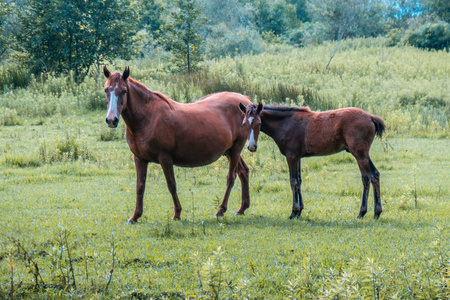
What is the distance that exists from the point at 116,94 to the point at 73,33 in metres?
19.5

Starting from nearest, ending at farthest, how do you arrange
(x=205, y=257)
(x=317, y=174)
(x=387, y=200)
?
(x=205, y=257) → (x=387, y=200) → (x=317, y=174)

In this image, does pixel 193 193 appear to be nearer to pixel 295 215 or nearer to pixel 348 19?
pixel 295 215

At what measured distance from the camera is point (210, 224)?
7.75 meters

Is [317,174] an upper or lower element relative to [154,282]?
lower

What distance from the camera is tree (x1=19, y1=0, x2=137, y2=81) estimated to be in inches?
966

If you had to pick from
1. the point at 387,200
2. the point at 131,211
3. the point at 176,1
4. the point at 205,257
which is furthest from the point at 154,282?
the point at 176,1

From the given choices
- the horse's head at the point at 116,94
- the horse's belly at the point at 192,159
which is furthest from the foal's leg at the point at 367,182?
the horse's head at the point at 116,94

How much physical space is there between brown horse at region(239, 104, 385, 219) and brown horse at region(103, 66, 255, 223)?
0.56 metres

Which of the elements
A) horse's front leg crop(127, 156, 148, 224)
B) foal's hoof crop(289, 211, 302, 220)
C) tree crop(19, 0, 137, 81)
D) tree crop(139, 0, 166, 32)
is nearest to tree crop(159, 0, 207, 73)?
tree crop(19, 0, 137, 81)

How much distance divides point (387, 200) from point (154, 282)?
551 centimetres

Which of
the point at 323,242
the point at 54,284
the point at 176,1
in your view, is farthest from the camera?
the point at 176,1

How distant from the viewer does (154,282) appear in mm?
Result: 5375

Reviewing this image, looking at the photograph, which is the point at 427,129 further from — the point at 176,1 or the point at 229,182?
the point at 176,1

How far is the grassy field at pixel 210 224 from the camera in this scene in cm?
510
